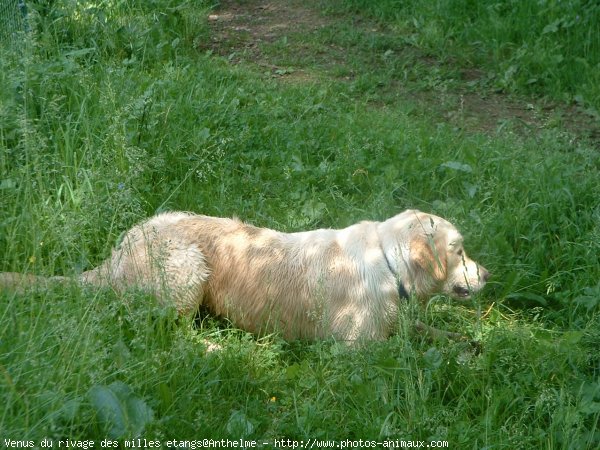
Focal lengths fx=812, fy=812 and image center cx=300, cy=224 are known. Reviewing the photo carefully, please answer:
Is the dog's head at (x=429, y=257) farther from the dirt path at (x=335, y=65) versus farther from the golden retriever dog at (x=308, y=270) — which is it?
the dirt path at (x=335, y=65)

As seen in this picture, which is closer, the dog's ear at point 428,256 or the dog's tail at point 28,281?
the dog's tail at point 28,281

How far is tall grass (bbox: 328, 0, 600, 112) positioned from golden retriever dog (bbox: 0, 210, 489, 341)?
332 cm

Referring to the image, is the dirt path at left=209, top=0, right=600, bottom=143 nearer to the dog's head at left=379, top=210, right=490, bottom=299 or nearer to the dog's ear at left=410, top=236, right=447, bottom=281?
the dog's head at left=379, top=210, right=490, bottom=299

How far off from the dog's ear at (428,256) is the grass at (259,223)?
1.16ft

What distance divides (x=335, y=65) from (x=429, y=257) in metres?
4.06

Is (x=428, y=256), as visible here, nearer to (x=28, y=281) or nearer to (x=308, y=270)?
(x=308, y=270)

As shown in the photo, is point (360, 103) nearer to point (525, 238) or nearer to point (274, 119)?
A: point (274, 119)

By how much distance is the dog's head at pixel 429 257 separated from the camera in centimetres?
462

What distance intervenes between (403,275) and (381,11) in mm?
5279

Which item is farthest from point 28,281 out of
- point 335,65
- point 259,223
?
point 335,65

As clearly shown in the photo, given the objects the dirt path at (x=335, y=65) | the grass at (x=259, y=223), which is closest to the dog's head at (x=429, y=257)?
the grass at (x=259, y=223)

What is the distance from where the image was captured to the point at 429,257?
4629 millimetres

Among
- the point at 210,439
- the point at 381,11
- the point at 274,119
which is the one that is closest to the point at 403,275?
the point at 210,439

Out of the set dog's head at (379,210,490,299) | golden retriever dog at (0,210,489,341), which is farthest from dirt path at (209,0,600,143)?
golden retriever dog at (0,210,489,341)
